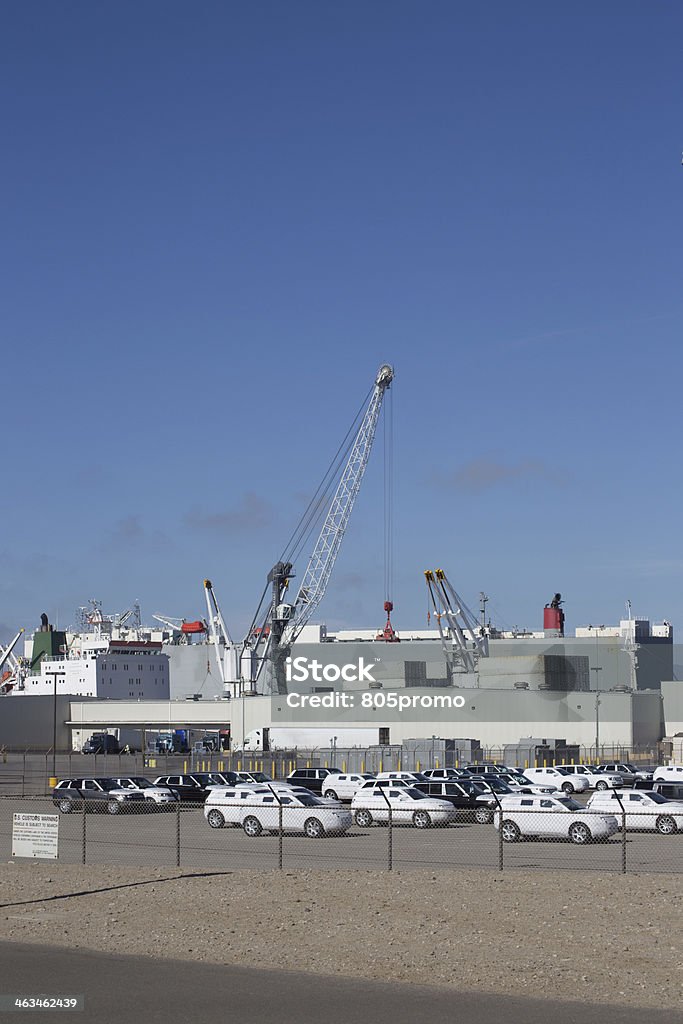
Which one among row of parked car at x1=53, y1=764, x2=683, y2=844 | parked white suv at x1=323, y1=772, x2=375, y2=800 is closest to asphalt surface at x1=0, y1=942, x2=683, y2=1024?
row of parked car at x1=53, y1=764, x2=683, y2=844

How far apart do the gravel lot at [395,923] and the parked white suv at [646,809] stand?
48.8ft

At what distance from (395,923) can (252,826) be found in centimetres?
2041

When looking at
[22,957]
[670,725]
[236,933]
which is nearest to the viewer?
[22,957]

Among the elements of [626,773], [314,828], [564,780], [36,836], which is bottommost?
[626,773]

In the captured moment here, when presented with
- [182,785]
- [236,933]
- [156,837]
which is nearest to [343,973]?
[236,933]

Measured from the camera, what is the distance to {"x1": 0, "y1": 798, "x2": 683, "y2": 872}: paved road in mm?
31891

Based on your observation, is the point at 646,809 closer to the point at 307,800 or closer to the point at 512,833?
the point at 512,833

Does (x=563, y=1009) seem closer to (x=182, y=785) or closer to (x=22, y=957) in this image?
(x=22, y=957)

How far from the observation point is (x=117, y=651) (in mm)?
168375

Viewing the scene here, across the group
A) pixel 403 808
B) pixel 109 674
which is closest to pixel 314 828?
pixel 403 808

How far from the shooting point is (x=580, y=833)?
3812 centimetres

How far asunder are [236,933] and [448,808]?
24.4m

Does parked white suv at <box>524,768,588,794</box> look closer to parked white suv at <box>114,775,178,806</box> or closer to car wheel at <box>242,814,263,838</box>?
parked white suv at <box>114,775,178,806</box>

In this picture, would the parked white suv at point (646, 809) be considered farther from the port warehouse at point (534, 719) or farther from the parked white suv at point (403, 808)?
the port warehouse at point (534, 719)
